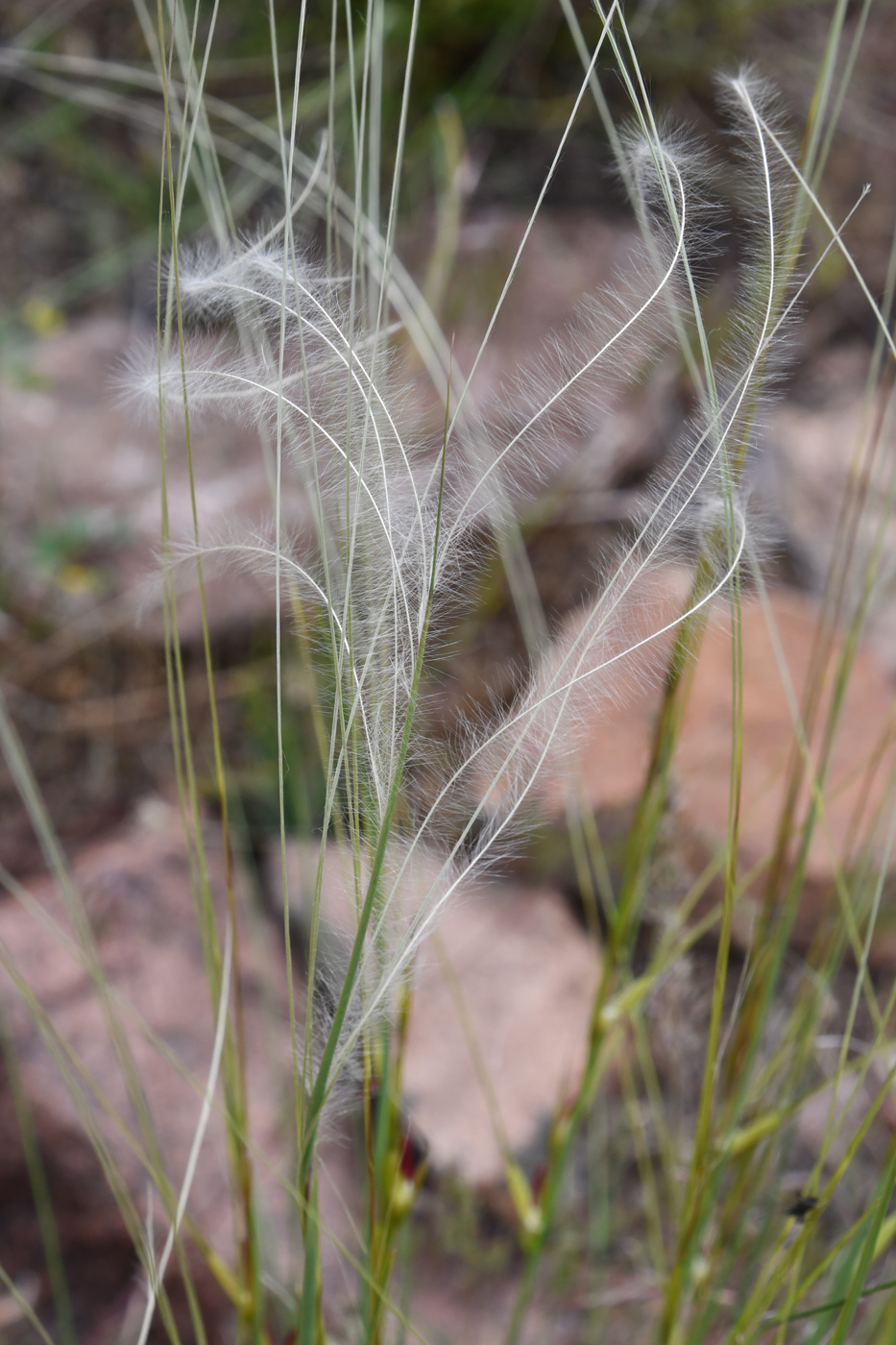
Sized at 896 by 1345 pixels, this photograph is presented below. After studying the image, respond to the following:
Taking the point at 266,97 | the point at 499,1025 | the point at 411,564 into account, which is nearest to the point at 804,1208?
the point at 411,564

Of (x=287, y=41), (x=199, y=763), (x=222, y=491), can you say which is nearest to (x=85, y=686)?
(x=199, y=763)

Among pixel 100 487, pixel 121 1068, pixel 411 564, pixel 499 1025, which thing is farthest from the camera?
pixel 100 487

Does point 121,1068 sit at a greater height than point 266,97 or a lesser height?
lesser

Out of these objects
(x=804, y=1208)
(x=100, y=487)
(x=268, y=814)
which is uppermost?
(x=100, y=487)

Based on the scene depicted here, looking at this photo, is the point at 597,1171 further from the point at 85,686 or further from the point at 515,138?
the point at 515,138

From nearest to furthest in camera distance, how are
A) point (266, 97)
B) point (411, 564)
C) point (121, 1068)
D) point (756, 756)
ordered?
point (411, 564) < point (121, 1068) < point (756, 756) < point (266, 97)

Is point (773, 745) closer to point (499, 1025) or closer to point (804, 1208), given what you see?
point (499, 1025)

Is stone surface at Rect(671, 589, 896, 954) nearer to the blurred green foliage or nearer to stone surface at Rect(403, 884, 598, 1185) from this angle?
stone surface at Rect(403, 884, 598, 1185)

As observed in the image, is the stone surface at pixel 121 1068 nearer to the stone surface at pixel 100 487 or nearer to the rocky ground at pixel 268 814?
the rocky ground at pixel 268 814
